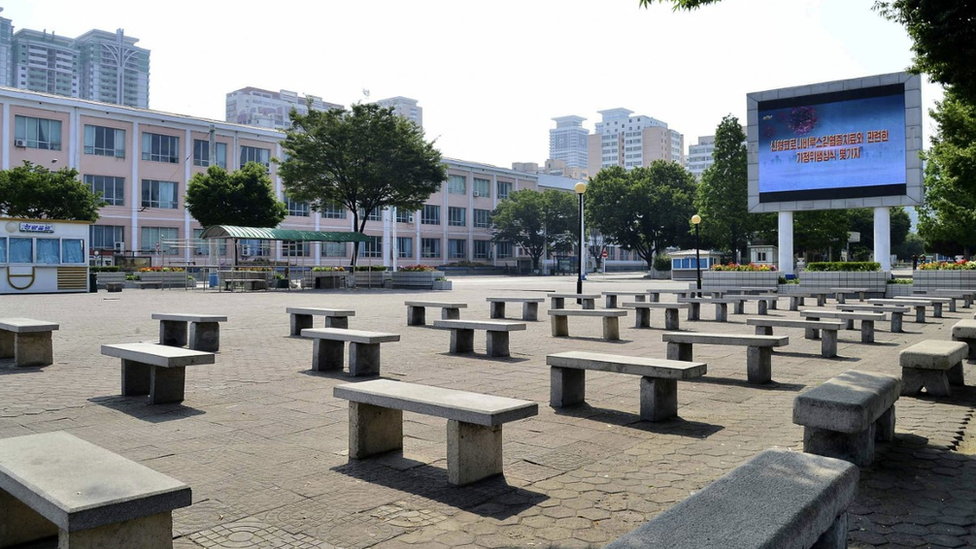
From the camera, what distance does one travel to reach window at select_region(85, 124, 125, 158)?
167 feet

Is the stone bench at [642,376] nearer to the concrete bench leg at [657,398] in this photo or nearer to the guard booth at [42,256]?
the concrete bench leg at [657,398]

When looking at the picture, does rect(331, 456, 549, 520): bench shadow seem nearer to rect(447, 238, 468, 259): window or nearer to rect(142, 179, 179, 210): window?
rect(142, 179, 179, 210): window

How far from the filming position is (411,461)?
4.97 m

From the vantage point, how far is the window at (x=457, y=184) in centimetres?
7796

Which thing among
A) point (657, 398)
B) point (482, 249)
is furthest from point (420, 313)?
point (482, 249)

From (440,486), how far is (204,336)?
7.29m

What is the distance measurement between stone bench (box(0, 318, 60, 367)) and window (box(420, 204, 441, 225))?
6592cm

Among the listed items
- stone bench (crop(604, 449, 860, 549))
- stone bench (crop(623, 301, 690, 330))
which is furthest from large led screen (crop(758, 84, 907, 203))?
stone bench (crop(604, 449, 860, 549))

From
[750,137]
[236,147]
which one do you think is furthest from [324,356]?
[236,147]

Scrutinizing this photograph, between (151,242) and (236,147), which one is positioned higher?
(236,147)

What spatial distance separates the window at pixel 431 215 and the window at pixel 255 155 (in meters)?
18.9

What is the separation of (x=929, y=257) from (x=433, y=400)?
10847cm

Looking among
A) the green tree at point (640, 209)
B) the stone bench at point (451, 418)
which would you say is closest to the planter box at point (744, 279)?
the stone bench at point (451, 418)

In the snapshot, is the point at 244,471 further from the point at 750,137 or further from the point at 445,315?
the point at 750,137
